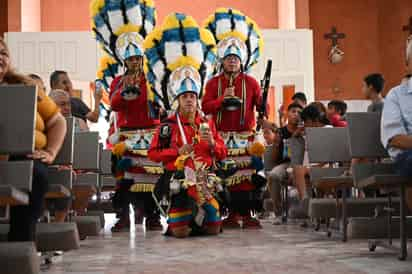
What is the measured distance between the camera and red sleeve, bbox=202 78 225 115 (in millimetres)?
7777

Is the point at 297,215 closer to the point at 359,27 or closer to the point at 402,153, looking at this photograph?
the point at 402,153

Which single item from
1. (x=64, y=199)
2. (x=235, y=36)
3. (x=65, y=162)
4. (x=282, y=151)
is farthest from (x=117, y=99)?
(x=65, y=162)

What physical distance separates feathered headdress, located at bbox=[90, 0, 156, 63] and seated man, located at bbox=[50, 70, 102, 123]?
47 centimetres

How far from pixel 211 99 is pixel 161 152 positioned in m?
1.05

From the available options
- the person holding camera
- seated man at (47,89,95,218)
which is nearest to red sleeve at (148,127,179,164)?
seated man at (47,89,95,218)

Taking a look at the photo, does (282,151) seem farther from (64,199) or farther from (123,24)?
(64,199)

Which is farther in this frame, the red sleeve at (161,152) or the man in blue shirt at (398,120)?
the red sleeve at (161,152)

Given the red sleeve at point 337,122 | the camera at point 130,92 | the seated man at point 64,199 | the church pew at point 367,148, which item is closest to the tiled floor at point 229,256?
the seated man at point 64,199

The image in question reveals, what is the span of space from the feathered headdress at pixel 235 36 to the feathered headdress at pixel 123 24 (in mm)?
594

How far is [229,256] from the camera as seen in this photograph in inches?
201

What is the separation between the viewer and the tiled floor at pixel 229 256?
14.4ft

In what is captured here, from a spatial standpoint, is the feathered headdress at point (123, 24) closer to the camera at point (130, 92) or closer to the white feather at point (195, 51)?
the camera at point (130, 92)

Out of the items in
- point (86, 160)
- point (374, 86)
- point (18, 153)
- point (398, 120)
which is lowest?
point (18, 153)

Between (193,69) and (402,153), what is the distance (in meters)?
3.00
